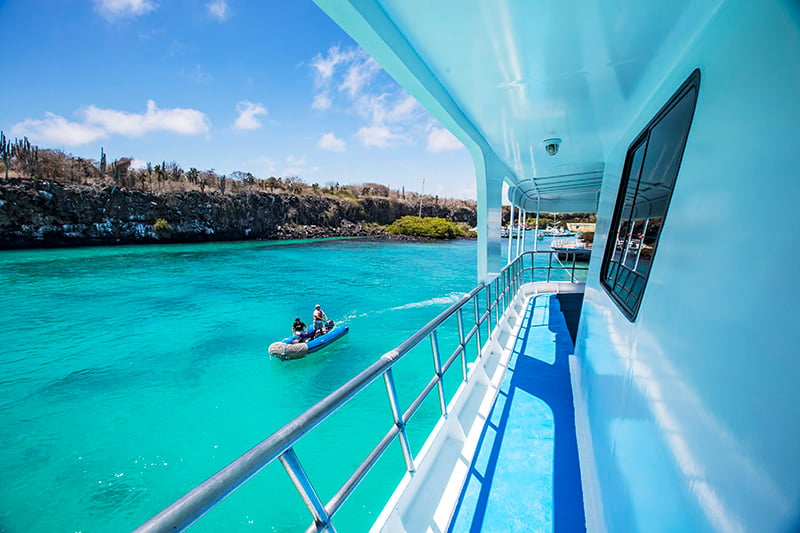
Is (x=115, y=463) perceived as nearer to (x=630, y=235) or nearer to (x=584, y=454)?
(x=584, y=454)

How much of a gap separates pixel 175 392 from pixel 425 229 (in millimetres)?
44304

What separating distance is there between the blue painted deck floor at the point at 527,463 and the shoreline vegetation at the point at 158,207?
135ft

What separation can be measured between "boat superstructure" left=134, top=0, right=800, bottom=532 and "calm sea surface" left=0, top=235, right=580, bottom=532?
10.3 feet

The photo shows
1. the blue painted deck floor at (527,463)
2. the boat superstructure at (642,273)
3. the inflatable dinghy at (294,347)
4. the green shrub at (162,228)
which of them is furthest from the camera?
the green shrub at (162,228)

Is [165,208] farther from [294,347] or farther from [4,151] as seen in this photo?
[294,347]

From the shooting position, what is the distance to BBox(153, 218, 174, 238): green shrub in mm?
34312

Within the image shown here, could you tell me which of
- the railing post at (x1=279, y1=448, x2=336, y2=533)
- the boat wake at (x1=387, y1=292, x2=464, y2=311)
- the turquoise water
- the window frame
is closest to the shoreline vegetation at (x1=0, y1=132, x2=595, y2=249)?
the boat wake at (x1=387, y1=292, x2=464, y2=311)

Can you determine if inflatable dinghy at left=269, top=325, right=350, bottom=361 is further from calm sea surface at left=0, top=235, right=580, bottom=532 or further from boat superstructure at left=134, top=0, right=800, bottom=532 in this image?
boat superstructure at left=134, top=0, right=800, bottom=532

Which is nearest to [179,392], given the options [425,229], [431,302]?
[431,302]

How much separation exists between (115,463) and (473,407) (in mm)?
6450

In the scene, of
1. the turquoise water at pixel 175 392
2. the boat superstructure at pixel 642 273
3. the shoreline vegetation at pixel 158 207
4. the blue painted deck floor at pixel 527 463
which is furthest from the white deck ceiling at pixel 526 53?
the shoreline vegetation at pixel 158 207

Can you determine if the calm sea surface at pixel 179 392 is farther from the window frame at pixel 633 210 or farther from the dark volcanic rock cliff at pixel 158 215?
the dark volcanic rock cliff at pixel 158 215

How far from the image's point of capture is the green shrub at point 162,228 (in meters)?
34.3

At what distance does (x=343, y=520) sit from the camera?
3.97 metres
